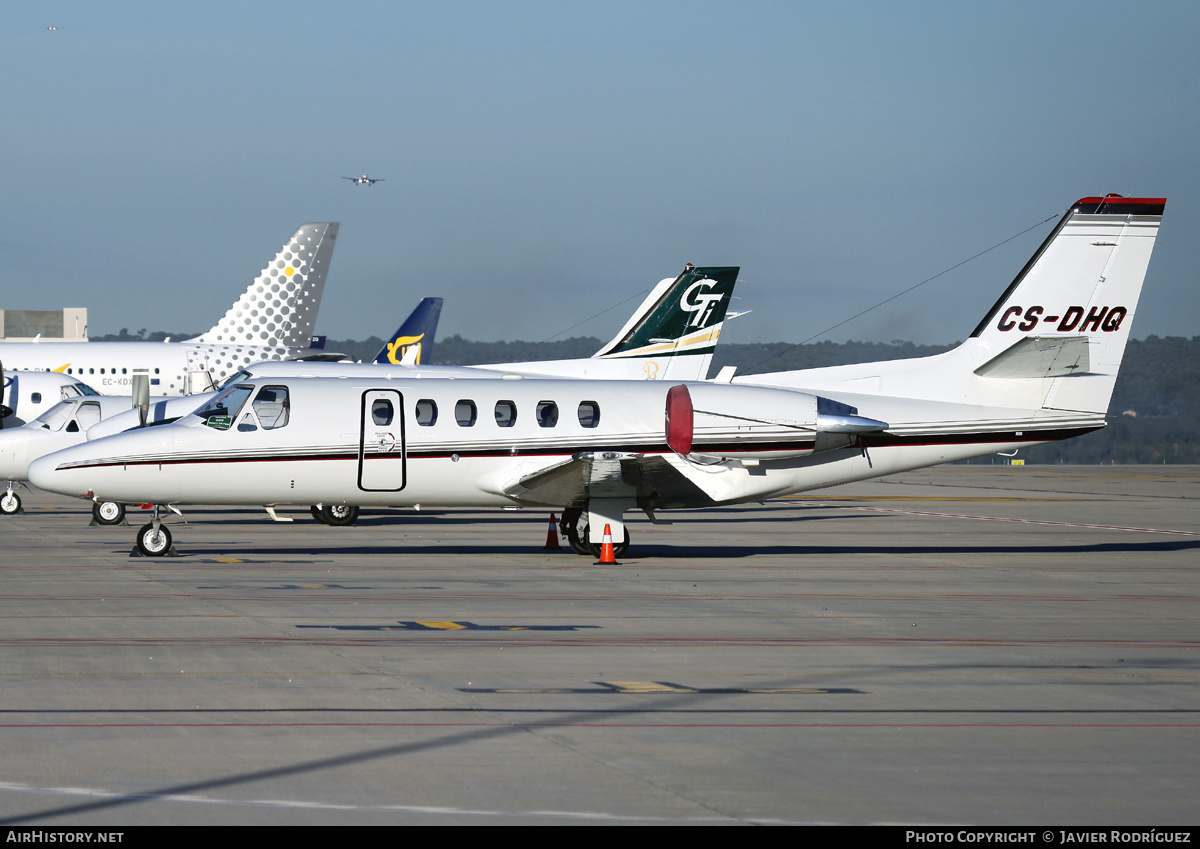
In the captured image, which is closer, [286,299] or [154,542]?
[154,542]

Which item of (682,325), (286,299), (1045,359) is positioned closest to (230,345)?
(286,299)

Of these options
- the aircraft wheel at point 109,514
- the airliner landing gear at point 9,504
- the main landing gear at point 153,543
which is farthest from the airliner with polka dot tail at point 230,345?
the main landing gear at point 153,543

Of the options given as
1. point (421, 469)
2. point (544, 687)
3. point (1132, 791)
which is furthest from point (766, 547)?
point (1132, 791)

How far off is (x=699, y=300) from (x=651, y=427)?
20.3 m

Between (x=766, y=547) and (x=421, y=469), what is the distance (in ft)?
20.3

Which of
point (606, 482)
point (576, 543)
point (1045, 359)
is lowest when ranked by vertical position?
point (576, 543)

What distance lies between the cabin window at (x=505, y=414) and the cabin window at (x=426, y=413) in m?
0.92

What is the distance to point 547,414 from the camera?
21.5m

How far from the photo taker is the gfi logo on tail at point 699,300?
41312 millimetres

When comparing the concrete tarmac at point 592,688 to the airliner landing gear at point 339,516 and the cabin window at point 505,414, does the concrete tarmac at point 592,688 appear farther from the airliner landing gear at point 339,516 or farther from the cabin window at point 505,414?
the airliner landing gear at point 339,516

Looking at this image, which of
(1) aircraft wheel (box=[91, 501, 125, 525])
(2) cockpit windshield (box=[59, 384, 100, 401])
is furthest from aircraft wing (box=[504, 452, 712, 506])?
(2) cockpit windshield (box=[59, 384, 100, 401])

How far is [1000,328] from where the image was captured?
883 inches

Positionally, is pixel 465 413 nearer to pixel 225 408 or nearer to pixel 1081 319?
pixel 225 408

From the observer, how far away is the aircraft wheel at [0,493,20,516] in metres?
29.8
